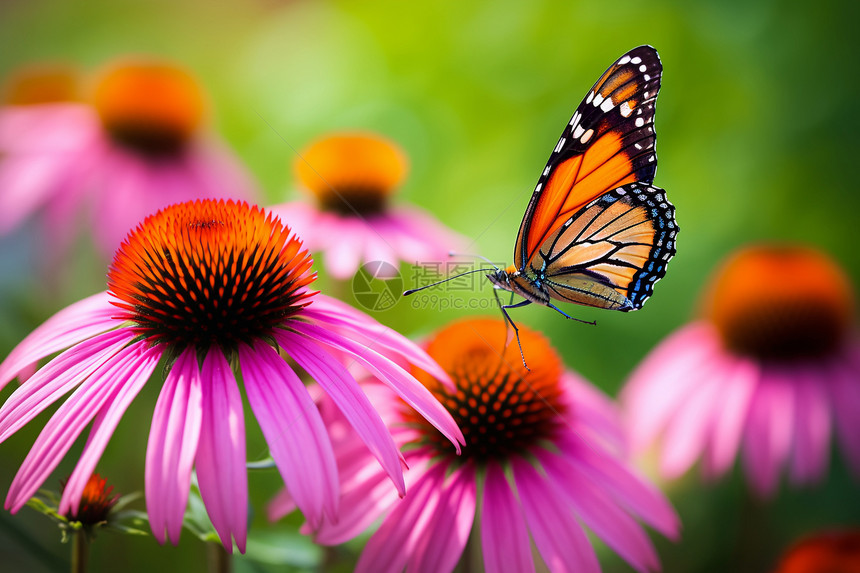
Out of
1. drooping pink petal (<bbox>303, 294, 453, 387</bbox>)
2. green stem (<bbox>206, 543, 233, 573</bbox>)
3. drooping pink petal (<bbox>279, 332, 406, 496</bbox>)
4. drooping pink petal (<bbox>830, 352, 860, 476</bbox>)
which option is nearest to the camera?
drooping pink petal (<bbox>279, 332, 406, 496</bbox>)

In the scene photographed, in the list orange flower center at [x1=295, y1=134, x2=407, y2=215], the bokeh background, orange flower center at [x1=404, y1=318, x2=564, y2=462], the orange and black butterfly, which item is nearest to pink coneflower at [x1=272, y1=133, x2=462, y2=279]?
orange flower center at [x1=295, y1=134, x2=407, y2=215]

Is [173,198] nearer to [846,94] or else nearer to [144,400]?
[144,400]

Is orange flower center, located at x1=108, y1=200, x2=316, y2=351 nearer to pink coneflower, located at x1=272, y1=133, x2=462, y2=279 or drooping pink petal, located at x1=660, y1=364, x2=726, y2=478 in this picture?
pink coneflower, located at x1=272, y1=133, x2=462, y2=279

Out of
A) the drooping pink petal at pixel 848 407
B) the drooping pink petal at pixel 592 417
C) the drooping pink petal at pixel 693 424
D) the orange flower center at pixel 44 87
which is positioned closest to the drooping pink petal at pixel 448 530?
the drooping pink petal at pixel 592 417

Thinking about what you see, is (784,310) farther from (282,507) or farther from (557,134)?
(282,507)

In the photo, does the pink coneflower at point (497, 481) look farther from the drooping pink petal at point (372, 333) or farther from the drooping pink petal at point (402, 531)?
the drooping pink petal at point (372, 333)

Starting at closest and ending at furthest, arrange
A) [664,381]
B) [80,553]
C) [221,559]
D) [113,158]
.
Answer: [80,553] < [221,559] < [664,381] < [113,158]

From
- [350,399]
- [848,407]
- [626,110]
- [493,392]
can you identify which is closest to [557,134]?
[848,407]
